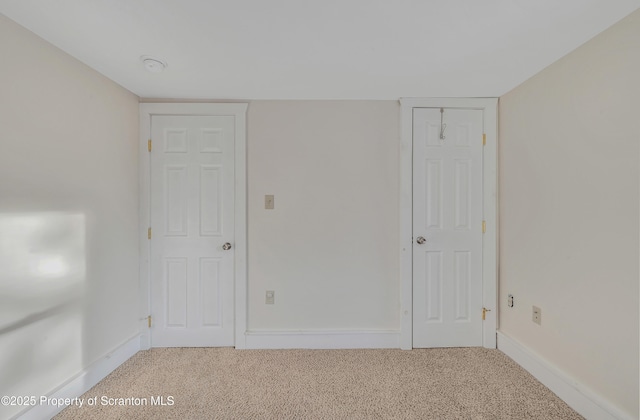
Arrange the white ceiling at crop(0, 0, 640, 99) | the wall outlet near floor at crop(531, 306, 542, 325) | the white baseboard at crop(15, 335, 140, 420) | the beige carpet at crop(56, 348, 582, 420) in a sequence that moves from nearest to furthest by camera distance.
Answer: the white ceiling at crop(0, 0, 640, 99)
the white baseboard at crop(15, 335, 140, 420)
the beige carpet at crop(56, 348, 582, 420)
the wall outlet near floor at crop(531, 306, 542, 325)

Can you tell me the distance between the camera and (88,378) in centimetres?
165

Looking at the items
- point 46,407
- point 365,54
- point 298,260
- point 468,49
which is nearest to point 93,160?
point 46,407

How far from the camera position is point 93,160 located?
1.71 m

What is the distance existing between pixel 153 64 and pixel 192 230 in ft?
4.01

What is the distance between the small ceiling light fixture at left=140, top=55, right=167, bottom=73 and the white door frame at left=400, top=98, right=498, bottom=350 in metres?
1.75

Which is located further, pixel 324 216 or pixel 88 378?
pixel 324 216

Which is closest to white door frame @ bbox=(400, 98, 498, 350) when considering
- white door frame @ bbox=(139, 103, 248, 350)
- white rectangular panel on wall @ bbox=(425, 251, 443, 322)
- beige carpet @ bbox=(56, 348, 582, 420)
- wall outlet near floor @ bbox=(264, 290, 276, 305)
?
white rectangular panel on wall @ bbox=(425, 251, 443, 322)

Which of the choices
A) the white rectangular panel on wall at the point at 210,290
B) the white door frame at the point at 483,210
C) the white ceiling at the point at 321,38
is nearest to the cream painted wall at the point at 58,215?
the white ceiling at the point at 321,38

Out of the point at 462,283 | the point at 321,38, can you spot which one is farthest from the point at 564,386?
the point at 321,38

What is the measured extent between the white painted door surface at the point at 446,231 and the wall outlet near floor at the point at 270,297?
3.89 feet

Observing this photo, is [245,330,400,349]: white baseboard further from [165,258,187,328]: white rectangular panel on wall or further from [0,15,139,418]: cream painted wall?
[0,15,139,418]: cream painted wall

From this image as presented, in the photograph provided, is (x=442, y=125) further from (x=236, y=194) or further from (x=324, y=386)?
(x=324, y=386)

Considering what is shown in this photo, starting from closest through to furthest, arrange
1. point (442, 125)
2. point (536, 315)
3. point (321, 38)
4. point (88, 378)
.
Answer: point (321, 38), point (88, 378), point (536, 315), point (442, 125)

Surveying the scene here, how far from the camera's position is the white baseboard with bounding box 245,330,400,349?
2135 mm
